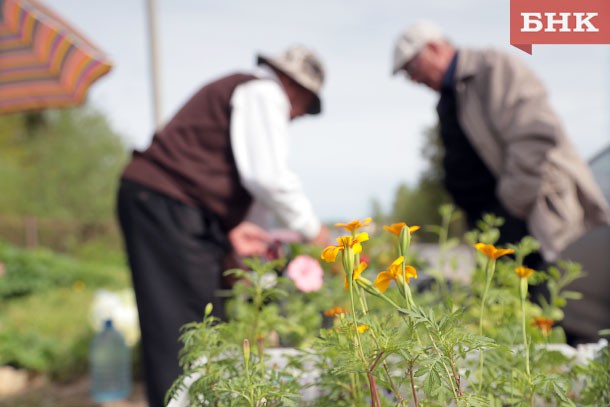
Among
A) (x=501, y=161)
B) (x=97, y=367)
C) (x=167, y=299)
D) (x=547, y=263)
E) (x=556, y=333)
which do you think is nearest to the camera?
(x=556, y=333)

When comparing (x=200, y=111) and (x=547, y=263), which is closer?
(x=200, y=111)

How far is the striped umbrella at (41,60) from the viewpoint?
371 cm

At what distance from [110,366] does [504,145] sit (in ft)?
9.44

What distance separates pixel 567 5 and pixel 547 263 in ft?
5.85

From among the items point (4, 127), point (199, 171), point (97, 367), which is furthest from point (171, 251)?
point (4, 127)

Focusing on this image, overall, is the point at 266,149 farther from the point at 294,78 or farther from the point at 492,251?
the point at 492,251

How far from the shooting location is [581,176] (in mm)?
2479

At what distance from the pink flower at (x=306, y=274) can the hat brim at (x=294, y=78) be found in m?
0.89

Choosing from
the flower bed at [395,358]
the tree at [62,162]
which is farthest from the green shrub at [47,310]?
the tree at [62,162]

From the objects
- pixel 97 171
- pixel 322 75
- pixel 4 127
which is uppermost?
pixel 322 75

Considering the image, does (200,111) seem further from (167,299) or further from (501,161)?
(501,161)

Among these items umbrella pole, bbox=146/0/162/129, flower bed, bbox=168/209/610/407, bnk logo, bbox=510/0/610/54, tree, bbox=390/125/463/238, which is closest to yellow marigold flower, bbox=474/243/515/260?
flower bed, bbox=168/209/610/407

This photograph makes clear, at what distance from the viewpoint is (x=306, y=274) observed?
1.63 m

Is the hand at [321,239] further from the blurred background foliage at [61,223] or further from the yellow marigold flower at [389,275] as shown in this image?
the yellow marigold flower at [389,275]
